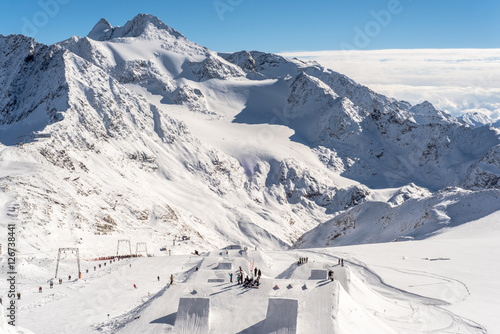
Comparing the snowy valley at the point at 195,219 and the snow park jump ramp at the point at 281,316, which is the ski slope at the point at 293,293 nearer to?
the snow park jump ramp at the point at 281,316

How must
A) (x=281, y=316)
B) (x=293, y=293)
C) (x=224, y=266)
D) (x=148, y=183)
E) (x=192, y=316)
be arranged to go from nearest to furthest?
1. (x=281, y=316)
2. (x=192, y=316)
3. (x=293, y=293)
4. (x=224, y=266)
5. (x=148, y=183)

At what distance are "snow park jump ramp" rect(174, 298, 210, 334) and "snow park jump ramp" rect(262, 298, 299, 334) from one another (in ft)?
13.3

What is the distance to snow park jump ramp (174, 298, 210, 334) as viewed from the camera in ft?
95.3

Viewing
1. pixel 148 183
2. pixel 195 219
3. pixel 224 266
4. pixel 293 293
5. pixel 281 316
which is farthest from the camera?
pixel 148 183

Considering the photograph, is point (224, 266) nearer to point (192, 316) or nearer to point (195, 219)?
point (192, 316)

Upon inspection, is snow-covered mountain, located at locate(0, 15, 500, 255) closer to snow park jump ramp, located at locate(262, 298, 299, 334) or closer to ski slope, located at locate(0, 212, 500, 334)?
ski slope, located at locate(0, 212, 500, 334)

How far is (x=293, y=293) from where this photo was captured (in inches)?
1194

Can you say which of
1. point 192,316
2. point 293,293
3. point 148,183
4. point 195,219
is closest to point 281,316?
point 293,293

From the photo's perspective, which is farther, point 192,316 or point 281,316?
point 192,316

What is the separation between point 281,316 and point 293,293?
2.84 meters

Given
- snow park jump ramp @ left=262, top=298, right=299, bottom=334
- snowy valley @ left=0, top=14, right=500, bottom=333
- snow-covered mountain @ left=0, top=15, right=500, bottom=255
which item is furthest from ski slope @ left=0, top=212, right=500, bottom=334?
snow-covered mountain @ left=0, top=15, right=500, bottom=255

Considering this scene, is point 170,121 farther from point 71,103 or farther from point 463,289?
point 463,289

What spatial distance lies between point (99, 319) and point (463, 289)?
115 ft

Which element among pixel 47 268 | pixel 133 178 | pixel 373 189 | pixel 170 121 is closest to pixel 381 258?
pixel 47 268
